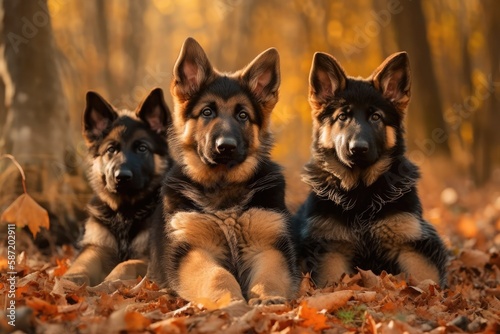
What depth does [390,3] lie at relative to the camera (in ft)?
54.5

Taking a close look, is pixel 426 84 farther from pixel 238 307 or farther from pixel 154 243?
pixel 238 307

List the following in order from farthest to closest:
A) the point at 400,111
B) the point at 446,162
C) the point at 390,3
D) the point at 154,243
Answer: the point at 446,162, the point at 390,3, the point at 400,111, the point at 154,243

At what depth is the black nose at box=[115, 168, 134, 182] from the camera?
6949 millimetres

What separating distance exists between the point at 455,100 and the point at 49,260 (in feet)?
57.5

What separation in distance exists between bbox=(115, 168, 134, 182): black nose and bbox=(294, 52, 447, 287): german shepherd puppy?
203 cm

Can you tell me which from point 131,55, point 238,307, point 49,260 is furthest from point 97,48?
point 238,307

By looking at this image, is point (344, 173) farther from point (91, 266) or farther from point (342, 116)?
point (91, 266)

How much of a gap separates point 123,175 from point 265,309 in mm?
2942

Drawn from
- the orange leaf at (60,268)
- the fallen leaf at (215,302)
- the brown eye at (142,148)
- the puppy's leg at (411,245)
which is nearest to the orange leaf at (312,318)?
the fallen leaf at (215,302)

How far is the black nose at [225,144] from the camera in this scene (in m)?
A: 5.58

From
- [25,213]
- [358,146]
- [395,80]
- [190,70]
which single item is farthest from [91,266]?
[395,80]

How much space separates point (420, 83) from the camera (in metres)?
16.7

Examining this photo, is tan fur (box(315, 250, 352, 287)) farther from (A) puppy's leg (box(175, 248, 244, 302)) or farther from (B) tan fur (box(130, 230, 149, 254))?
(B) tan fur (box(130, 230, 149, 254))

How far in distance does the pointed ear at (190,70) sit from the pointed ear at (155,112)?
4.53 ft
